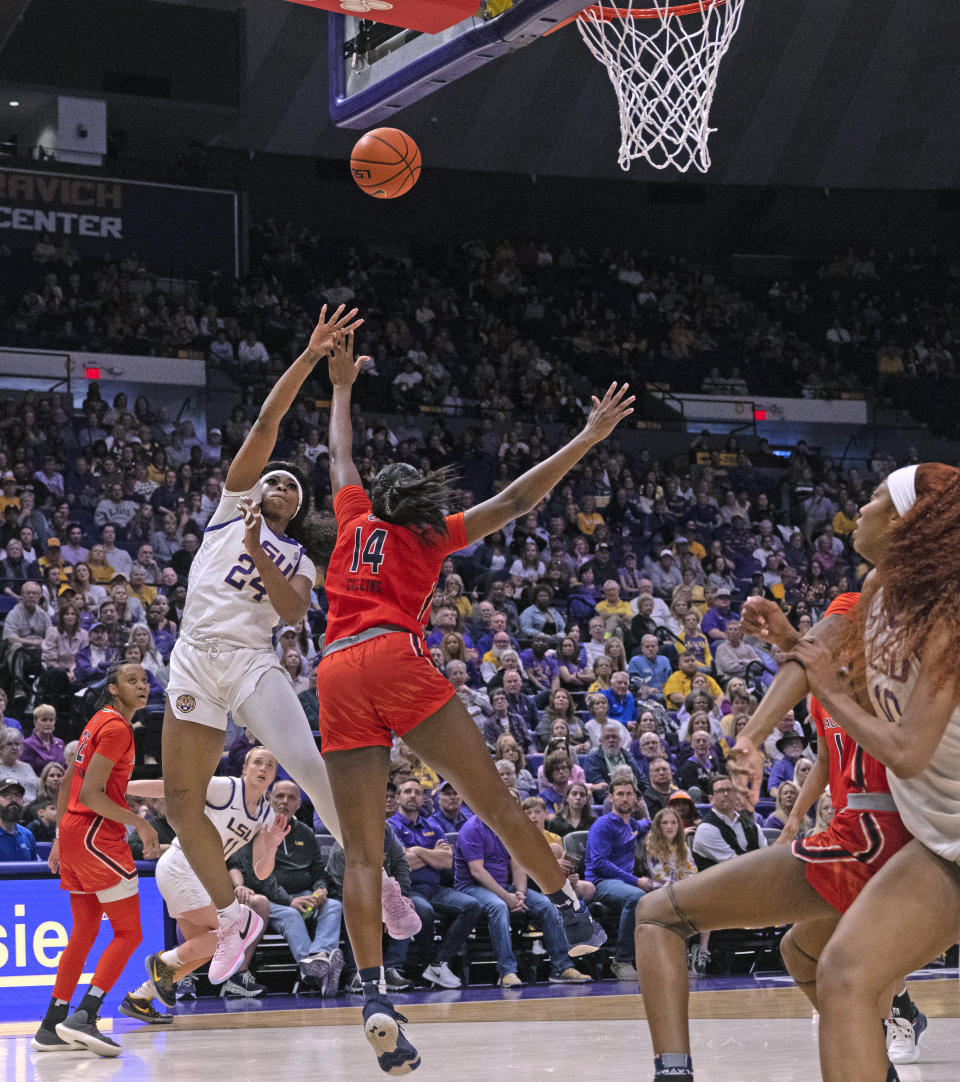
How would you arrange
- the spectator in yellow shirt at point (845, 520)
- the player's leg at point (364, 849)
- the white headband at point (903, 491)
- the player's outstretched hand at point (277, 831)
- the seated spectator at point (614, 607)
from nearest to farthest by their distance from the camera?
the white headband at point (903, 491) < the player's leg at point (364, 849) < the player's outstretched hand at point (277, 831) < the seated spectator at point (614, 607) < the spectator in yellow shirt at point (845, 520)

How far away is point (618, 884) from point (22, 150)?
16.9m

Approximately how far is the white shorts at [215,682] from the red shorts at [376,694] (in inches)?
46.3

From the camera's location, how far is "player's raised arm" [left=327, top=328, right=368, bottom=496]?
587 cm

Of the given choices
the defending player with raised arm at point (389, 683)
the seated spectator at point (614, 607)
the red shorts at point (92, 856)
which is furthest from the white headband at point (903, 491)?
the seated spectator at point (614, 607)

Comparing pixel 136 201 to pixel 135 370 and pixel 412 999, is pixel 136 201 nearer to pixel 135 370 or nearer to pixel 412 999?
pixel 135 370

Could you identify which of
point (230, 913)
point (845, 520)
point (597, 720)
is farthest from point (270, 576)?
point (845, 520)

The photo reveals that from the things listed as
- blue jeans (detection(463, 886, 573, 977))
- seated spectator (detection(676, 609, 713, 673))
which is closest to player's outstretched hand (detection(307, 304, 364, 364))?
blue jeans (detection(463, 886, 573, 977))

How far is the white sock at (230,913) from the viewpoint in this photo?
6848 mm

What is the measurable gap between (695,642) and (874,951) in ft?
41.9

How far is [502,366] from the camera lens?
79.1 ft

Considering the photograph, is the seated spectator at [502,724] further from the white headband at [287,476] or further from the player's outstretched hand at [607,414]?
the player's outstretched hand at [607,414]

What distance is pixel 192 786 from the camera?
6.45 meters

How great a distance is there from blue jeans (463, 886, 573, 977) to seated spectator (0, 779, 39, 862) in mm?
3184

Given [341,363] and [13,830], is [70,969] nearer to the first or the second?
[13,830]
